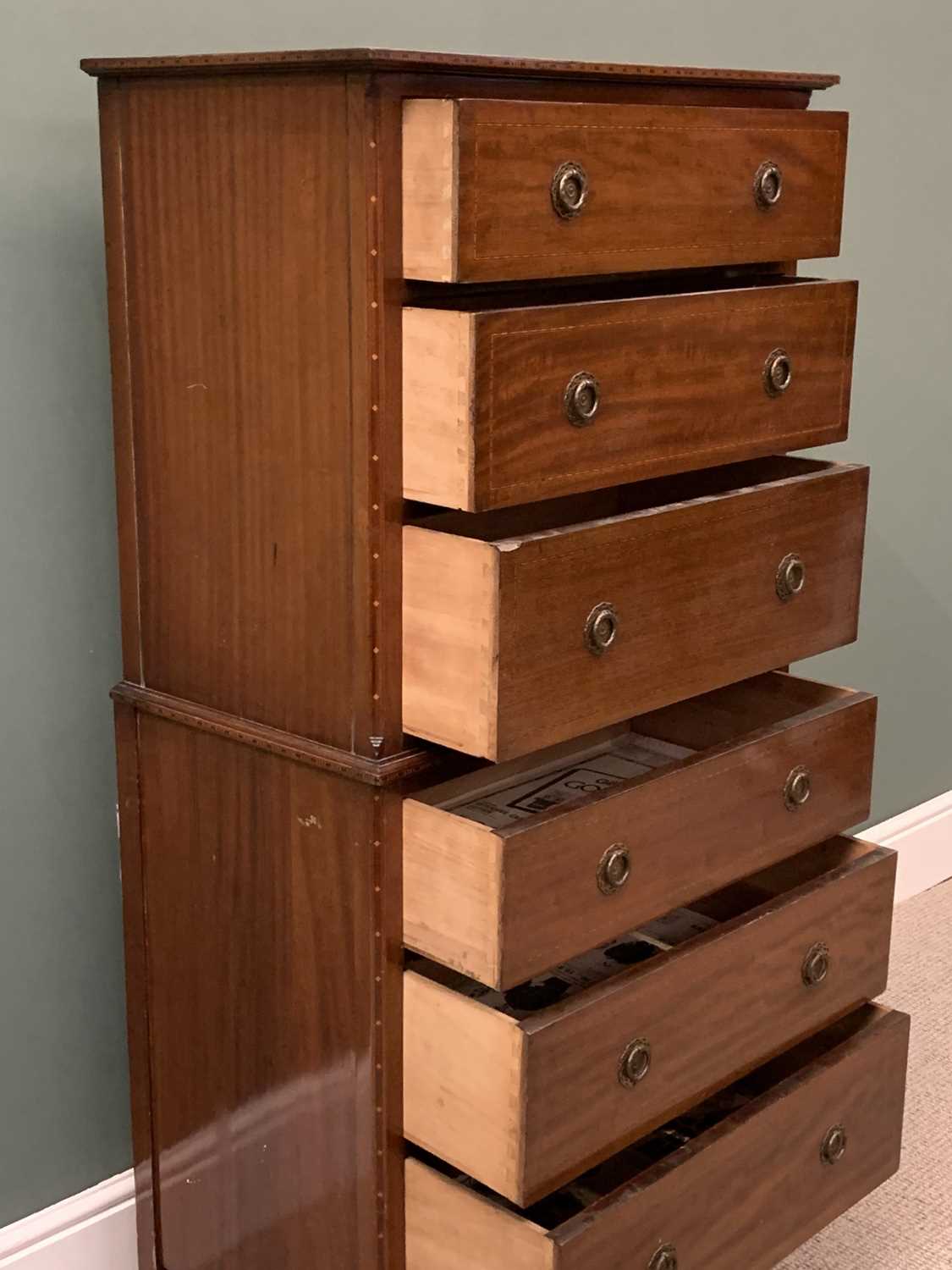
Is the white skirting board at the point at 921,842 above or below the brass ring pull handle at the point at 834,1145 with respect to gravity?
below

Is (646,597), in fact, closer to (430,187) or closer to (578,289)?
(578,289)

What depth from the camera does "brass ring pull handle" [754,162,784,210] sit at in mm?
1385

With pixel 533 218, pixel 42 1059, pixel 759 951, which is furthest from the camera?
pixel 42 1059

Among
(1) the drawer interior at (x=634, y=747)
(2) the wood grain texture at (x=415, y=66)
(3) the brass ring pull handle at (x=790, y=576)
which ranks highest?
(2) the wood grain texture at (x=415, y=66)

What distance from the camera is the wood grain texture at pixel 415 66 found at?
1131 mm

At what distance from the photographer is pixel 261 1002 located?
1.44 m

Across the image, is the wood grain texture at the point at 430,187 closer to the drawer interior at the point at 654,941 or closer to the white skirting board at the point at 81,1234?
the drawer interior at the point at 654,941

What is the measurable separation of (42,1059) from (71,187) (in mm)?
864

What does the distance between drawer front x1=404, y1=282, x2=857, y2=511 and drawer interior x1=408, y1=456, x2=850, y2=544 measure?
0.32ft

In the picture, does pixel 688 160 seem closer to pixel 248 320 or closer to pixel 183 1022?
pixel 248 320

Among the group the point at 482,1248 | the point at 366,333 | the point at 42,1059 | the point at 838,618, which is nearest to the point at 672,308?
the point at 366,333

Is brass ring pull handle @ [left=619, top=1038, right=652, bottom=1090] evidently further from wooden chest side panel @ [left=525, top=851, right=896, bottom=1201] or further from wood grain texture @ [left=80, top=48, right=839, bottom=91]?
wood grain texture @ [left=80, top=48, right=839, bottom=91]

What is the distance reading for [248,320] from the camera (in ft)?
4.23

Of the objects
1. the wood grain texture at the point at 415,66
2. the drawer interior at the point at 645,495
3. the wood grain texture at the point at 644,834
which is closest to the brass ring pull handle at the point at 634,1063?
the wood grain texture at the point at 644,834
